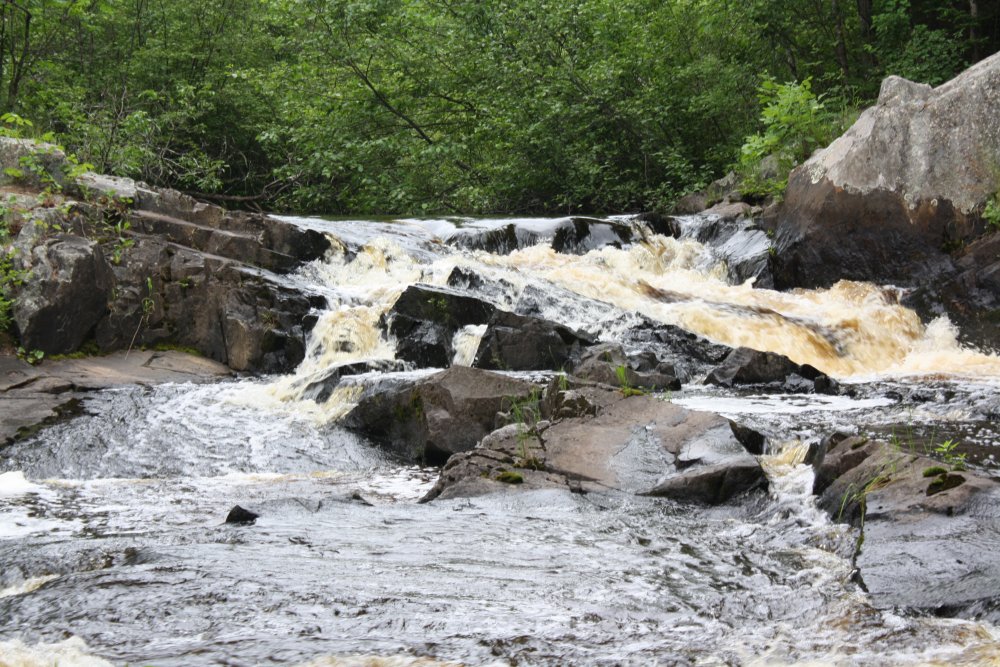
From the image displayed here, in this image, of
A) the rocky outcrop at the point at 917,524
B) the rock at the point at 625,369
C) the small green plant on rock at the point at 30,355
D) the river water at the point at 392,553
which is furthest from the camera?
the small green plant on rock at the point at 30,355

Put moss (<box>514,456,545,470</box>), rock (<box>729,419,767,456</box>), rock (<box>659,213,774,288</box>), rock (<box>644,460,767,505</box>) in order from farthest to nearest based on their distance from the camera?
rock (<box>659,213,774,288</box>) → rock (<box>729,419,767,456</box>) → moss (<box>514,456,545,470</box>) → rock (<box>644,460,767,505</box>)

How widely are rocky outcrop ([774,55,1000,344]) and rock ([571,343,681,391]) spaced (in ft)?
15.3

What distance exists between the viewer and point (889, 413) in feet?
24.3

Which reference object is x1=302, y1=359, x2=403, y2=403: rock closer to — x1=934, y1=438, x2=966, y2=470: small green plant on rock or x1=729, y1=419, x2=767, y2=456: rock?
x1=729, y1=419, x2=767, y2=456: rock

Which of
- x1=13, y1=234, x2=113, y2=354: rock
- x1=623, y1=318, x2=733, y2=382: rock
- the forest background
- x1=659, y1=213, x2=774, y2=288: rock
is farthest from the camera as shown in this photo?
the forest background

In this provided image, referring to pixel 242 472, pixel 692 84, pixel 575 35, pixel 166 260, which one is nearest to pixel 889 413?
pixel 242 472

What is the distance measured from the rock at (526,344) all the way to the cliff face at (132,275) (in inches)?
103

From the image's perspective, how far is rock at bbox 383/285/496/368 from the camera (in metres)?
10.5

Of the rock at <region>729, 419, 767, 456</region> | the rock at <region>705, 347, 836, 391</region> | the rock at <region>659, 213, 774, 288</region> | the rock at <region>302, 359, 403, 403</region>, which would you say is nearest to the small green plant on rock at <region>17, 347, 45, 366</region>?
the rock at <region>302, 359, 403, 403</region>

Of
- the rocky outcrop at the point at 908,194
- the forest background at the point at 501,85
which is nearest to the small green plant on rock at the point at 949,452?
the rocky outcrop at the point at 908,194

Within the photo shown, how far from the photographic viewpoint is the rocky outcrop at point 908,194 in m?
11.9

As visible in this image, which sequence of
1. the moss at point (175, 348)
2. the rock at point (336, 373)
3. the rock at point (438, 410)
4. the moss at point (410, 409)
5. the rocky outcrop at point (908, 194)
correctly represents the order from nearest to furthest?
the rock at point (438, 410), the moss at point (410, 409), the rock at point (336, 373), the moss at point (175, 348), the rocky outcrop at point (908, 194)

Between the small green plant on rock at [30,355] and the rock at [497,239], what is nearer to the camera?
the small green plant on rock at [30,355]

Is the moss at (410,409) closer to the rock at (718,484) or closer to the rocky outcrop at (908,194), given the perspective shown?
the rock at (718,484)
